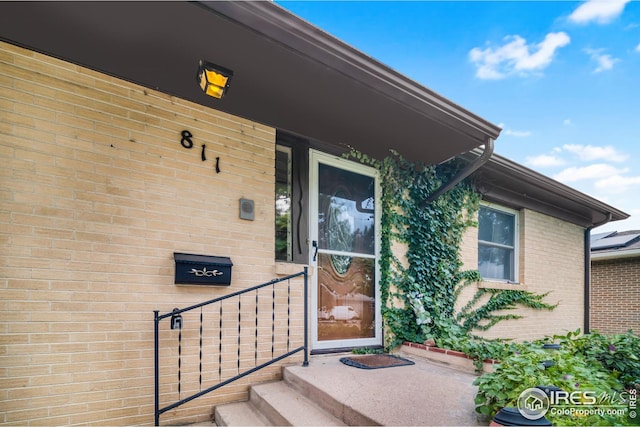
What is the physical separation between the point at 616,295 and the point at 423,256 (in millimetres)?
8542

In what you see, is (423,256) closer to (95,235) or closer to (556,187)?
(556,187)

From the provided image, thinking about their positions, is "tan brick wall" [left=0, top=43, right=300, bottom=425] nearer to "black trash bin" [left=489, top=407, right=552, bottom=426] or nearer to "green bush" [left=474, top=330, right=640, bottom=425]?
"green bush" [left=474, top=330, right=640, bottom=425]

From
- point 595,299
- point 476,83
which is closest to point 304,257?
point 476,83

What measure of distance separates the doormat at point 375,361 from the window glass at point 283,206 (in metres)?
1.10

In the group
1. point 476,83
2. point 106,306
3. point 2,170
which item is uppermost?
point 476,83

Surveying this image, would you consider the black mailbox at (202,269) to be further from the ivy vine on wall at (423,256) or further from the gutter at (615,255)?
the gutter at (615,255)

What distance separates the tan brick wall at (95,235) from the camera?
204cm

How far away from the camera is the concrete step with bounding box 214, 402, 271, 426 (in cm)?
234

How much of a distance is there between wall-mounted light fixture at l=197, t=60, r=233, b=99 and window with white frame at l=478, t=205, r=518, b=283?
4317 millimetres

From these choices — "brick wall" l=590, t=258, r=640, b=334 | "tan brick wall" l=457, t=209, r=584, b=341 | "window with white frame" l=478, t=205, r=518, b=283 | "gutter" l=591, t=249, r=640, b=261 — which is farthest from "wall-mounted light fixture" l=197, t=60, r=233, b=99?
"brick wall" l=590, t=258, r=640, b=334

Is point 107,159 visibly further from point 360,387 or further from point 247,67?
point 360,387

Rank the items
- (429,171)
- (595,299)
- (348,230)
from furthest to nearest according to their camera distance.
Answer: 1. (595,299)
2. (429,171)
3. (348,230)

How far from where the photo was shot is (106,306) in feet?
7.45

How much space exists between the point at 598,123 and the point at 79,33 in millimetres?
8520
